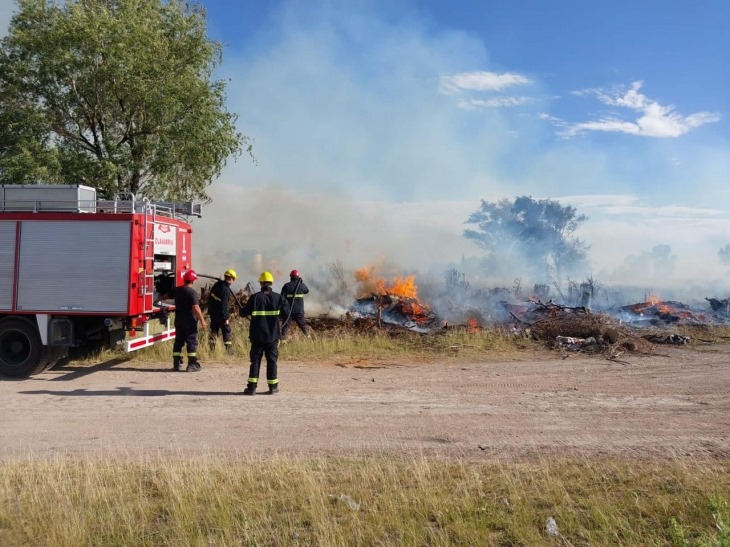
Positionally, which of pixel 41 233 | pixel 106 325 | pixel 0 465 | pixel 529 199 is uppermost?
pixel 529 199

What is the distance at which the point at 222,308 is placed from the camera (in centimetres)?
1192

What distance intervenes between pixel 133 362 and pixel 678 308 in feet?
53.8

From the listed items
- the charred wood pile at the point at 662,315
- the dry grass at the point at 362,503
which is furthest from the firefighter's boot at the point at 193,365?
the charred wood pile at the point at 662,315

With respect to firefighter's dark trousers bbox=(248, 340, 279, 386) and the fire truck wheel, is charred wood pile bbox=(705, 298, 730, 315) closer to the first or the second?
firefighter's dark trousers bbox=(248, 340, 279, 386)

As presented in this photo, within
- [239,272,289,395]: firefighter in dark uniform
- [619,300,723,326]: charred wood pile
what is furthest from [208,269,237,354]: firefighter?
[619,300,723,326]: charred wood pile

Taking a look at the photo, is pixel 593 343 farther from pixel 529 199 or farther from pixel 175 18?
pixel 529 199

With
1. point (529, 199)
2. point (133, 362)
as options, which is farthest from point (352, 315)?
point (529, 199)

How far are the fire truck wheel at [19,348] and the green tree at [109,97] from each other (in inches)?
211

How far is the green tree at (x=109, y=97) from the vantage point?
14.4 metres

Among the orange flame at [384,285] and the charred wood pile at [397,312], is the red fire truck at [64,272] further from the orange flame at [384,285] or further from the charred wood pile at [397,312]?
the orange flame at [384,285]

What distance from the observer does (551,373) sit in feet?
34.4

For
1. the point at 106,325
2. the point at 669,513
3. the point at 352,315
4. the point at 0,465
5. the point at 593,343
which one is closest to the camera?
the point at 669,513

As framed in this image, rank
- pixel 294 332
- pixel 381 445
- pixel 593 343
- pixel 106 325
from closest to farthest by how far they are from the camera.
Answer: pixel 381 445 → pixel 106 325 → pixel 593 343 → pixel 294 332

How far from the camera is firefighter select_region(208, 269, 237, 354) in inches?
466
